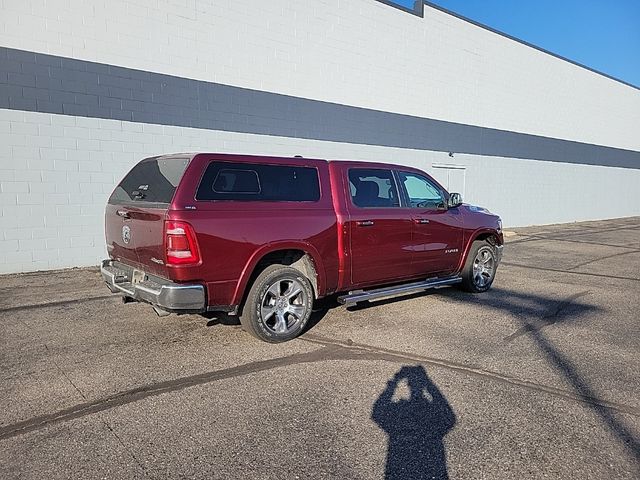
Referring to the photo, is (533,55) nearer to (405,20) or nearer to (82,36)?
(405,20)

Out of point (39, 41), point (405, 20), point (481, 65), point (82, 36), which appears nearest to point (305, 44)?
point (405, 20)

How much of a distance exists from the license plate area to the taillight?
1.94ft

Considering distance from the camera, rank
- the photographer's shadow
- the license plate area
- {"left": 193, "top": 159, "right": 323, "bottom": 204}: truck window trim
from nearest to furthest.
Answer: the photographer's shadow, {"left": 193, "top": 159, "right": 323, "bottom": 204}: truck window trim, the license plate area

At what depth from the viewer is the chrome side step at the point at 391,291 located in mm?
5625

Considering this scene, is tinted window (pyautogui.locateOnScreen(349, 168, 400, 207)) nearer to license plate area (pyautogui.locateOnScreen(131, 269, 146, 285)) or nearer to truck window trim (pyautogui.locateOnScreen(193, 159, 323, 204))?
truck window trim (pyautogui.locateOnScreen(193, 159, 323, 204))

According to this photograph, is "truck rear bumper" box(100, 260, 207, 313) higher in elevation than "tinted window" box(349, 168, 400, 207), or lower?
lower

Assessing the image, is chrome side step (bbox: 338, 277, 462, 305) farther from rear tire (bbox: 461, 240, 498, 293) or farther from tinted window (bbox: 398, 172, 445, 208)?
tinted window (bbox: 398, 172, 445, 208)

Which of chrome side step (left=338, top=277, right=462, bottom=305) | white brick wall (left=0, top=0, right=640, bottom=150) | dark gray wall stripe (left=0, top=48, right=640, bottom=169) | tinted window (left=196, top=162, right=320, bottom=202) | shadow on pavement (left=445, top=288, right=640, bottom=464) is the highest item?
white brick wall (left=0, top=0, right=640, bottom=150)

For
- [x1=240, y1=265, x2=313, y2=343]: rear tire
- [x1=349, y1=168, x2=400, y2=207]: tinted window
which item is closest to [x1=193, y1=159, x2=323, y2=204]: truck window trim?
[x1=349, y1=168, x2=400, y2=207]: tinted window

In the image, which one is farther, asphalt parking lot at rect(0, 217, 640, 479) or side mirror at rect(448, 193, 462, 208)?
side mirror at rect(448, 193, 462, 208)

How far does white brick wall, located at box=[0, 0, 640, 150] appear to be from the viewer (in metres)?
8.98

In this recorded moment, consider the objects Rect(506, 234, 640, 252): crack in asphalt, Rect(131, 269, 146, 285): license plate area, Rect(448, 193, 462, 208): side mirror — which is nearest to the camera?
Rect(131, 269, 146, 285): license plate area

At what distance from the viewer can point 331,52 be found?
1281 centimetres

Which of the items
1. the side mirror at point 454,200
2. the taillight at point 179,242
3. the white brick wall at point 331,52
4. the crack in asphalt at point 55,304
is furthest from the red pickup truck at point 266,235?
the white brick wall at point 331,52
